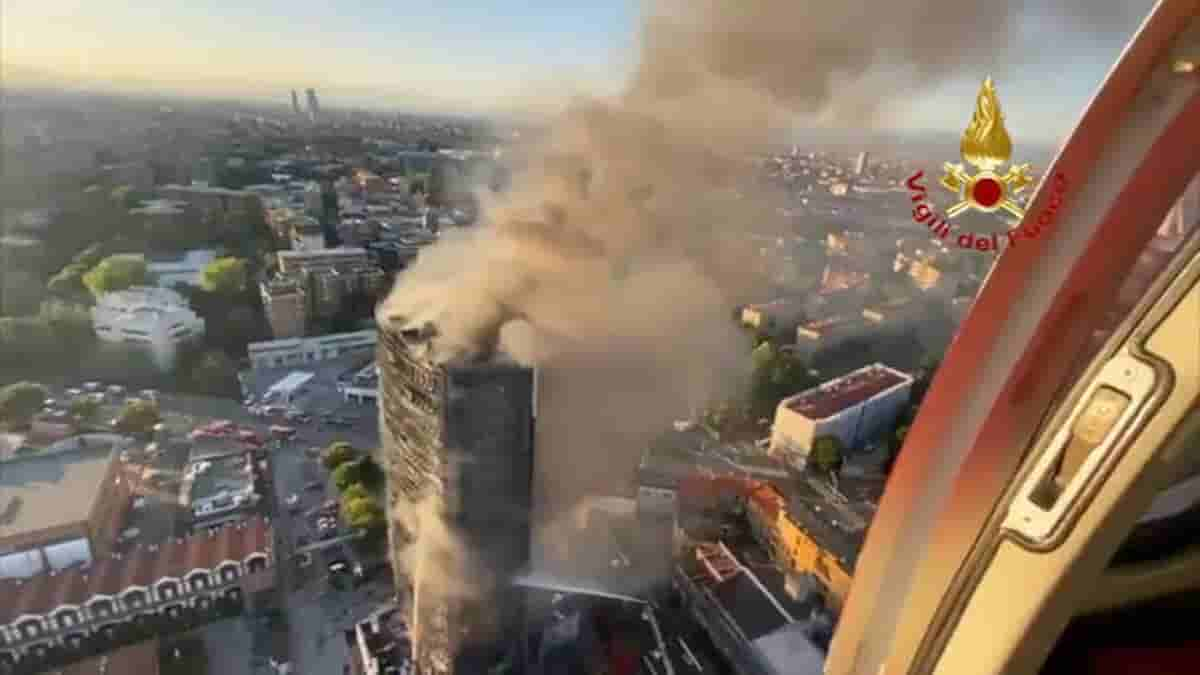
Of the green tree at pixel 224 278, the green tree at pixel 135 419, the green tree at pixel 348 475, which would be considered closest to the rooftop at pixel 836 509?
the green tree at pixel 348 475

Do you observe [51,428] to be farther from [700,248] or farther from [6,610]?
[700,248]

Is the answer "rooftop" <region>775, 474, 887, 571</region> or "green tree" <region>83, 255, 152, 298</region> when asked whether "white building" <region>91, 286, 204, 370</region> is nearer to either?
"green tree" <region>83, 255, 152, 298</region>

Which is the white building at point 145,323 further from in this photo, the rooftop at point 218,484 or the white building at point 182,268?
the rooftop at point 218,484

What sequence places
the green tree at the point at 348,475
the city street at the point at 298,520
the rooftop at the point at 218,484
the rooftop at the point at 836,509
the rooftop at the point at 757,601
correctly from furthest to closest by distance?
the green tree at the point at 348,475
the rooftop at the point at 218,484
the rooftop at the point at 836,509
the city street at the point at 298,520
the rooftop at the point at 757,601

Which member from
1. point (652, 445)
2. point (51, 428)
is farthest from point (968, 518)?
point (51, 428)

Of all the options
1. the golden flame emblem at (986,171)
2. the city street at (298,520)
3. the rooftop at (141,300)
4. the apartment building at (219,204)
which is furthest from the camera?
the apartment building at (219,204)

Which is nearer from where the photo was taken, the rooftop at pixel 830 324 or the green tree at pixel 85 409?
the green tree at pixel 85 409

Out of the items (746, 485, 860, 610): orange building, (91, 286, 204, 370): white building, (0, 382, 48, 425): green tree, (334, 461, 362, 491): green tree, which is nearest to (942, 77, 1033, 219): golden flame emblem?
(746, 485, 860, 610): orange building
